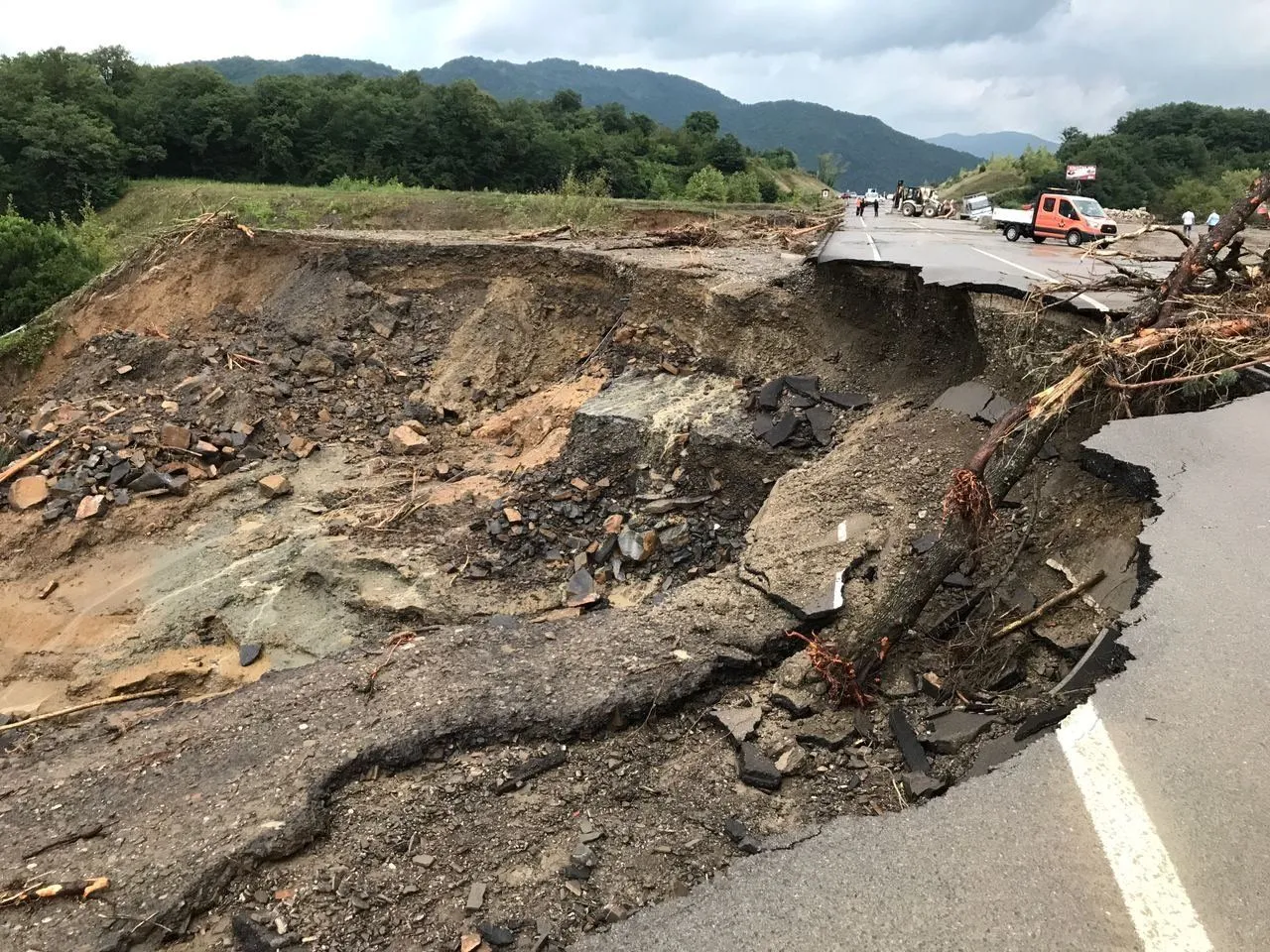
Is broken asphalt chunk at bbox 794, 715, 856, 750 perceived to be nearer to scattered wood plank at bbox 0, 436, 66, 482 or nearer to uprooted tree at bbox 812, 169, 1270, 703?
uprooted tree at bbox 812, 169, 1270, 703

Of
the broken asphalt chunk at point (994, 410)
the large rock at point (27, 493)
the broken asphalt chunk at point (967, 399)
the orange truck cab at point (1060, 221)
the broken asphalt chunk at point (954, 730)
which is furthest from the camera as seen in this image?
the orange truck cab at point (1060, 221)

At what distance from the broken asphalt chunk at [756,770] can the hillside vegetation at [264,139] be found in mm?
33179

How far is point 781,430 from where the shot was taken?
8758 millimetres

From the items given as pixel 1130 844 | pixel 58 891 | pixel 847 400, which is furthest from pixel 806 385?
pixel 58 891

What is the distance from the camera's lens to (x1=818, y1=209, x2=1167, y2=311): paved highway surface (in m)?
8.23

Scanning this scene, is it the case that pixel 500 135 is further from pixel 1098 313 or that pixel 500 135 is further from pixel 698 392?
pixel 1098 313

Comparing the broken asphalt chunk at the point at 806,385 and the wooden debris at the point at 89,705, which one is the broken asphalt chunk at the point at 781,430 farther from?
the wooden debris at the point at 89,705

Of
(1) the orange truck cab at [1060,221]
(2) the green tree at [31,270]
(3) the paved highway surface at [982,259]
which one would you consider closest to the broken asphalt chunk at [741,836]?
(3) the paved highway surface at [982,259]

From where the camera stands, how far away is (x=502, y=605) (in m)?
7.92

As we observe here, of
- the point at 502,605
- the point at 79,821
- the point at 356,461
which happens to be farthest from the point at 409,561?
the point at 79,821

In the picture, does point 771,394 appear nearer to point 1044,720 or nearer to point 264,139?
point 1044,720

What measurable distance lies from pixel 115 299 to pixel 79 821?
39.2ft

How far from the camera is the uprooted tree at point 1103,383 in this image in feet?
14.7

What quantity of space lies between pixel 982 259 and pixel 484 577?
9.88 metres
